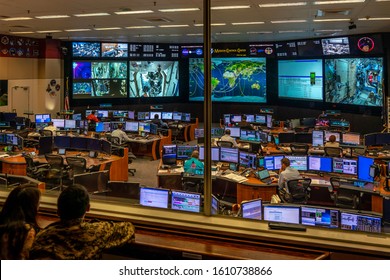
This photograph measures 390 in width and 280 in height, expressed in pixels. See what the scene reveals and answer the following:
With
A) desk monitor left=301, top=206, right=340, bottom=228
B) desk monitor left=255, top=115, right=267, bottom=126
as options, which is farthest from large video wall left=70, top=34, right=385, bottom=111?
desk monitor left=301, top=206, right=340, bottom=228

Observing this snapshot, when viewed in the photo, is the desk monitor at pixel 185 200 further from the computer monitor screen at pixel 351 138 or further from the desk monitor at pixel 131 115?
the desk monitor at pixel 131 115

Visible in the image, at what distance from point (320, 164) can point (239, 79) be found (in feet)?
38.7

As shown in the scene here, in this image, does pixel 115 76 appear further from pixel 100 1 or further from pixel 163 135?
pixel 100 1

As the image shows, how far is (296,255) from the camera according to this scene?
2.53 metres

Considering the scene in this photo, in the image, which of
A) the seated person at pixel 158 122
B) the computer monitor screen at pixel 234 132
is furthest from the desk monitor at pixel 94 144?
the seated person at pixel 158 122

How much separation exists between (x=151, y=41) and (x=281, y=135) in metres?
9.65

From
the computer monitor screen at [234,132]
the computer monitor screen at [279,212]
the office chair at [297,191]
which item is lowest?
the office chair at [297,191]

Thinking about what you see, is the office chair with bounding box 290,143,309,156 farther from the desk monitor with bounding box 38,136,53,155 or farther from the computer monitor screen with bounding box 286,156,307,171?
the desk monitor with bounding box 38,136,53,155

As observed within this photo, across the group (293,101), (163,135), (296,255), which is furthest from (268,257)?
(293,101)

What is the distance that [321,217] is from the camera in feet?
16.4

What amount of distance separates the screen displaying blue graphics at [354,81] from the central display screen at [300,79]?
21.0 inches

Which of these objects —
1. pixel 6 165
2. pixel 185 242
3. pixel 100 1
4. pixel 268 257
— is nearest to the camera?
pixel 268 257

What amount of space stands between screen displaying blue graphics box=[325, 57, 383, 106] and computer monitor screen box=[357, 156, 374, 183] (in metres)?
6.58

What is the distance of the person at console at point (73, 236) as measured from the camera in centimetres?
223
